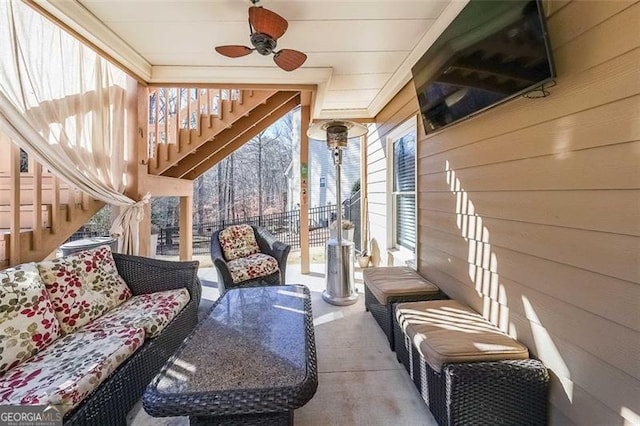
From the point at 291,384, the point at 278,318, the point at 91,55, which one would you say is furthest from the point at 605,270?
the point at 91,55

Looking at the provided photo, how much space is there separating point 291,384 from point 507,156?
1595 mm

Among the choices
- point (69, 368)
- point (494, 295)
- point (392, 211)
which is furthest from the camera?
point (392, 211)

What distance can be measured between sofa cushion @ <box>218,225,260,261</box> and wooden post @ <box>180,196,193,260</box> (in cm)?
173

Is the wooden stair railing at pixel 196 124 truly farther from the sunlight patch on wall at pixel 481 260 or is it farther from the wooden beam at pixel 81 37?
the sunlight patch on wall at pixel 481 260

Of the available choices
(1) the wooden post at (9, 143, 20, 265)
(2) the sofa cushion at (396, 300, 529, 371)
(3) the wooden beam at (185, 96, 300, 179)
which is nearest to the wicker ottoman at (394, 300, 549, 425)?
(2) the sofa cushion at (396, 300, 529, 371)

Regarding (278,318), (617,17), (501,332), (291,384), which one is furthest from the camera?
(278,318)

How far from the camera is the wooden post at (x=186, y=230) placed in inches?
189

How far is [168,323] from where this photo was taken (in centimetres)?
192

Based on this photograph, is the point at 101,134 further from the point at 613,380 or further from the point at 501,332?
the point at 613,380

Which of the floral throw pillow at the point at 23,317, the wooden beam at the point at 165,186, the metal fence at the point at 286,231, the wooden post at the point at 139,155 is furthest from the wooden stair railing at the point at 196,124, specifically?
the metal fence at the point at 286,231

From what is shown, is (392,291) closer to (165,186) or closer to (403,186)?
(403,186)

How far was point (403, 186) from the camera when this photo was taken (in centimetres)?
349

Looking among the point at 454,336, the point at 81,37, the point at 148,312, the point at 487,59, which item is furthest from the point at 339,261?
the point at 81,37

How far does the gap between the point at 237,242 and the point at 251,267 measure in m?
0.50
